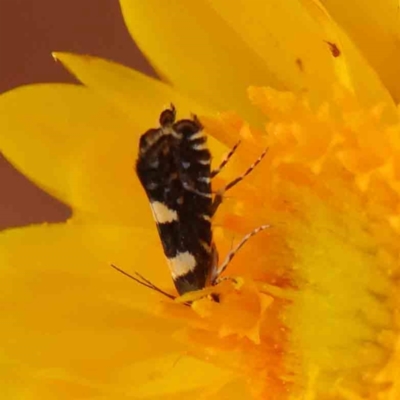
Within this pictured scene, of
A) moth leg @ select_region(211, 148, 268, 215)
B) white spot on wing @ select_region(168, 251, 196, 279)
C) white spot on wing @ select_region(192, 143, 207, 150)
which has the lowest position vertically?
white spot on wing @ select_region(168, 251, 196, 279)

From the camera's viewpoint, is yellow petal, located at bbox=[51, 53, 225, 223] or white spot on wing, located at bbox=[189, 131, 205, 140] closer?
white spot on wing, located at bbox=[189, 131, 205, 140]

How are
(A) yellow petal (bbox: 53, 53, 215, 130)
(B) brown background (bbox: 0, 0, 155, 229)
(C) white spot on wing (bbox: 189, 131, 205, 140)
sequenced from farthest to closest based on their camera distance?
(B) brown background (bbox: 0, 0, 155, 229) < (A) yellow petal (bbox: 53, 53, 215, 130) < (C) white spot on wing (bbox: 189, 131, 205, 140)

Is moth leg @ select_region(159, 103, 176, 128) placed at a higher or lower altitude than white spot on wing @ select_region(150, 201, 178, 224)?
higher

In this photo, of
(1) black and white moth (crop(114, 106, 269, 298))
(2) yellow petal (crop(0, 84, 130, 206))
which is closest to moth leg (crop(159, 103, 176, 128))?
(1) black and white moth (crop(114, 106, 269, 298))

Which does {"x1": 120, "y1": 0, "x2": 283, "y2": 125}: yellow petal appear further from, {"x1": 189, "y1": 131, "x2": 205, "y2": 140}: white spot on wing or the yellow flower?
{"x1": 189, "y1": 131, "x2": 205, "y2": 140}: white spot on wing

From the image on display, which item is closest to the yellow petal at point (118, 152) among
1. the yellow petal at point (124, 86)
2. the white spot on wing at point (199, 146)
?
the yellow petal at point (124, 86)

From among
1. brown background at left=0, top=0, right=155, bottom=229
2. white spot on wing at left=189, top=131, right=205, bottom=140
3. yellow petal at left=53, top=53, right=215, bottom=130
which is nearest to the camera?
white spot on wing at left=189, top=131, right=205, bottom=140

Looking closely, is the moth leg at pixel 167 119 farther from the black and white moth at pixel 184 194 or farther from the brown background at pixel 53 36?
the brown background at pixel 53 36

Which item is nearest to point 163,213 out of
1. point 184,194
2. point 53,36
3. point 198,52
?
point 184,194
